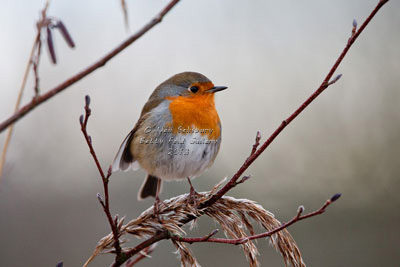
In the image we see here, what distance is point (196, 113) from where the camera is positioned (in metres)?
2.24

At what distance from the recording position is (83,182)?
468cm

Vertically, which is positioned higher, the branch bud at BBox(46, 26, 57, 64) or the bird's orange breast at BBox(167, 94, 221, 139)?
the branch bud at BBox(46, 26, 57, 64)

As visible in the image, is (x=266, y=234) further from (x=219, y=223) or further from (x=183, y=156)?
(x=183, y=156)

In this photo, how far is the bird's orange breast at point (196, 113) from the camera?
2207mm

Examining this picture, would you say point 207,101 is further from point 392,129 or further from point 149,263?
point 392,129

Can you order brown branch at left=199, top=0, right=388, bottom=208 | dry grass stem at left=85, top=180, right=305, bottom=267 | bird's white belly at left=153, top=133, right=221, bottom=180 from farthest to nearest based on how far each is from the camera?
bird's white belly at left=153, top=133, right=221, bottom=180 → dry grass stem at left=85, top=180, right=305, bottom=267 → brown branch at left=199, top=0, right=388, bottom=208

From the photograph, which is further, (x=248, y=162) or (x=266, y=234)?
(x=248, y=162)

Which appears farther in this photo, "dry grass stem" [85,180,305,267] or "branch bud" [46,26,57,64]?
"dry grass stem" [85,180,305,267]

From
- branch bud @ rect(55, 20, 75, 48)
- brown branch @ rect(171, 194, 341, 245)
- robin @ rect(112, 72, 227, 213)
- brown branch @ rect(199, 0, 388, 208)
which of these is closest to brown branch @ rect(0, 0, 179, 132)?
branch bud @ rect(55, 20, 75, 48)

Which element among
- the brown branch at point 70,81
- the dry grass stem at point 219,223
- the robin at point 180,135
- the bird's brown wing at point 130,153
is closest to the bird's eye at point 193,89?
the robin at point 180,135

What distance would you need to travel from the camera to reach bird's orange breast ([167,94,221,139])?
86.9 inches

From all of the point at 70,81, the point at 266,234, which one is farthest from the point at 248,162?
the point at 70,81

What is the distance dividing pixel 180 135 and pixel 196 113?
5.4 inches

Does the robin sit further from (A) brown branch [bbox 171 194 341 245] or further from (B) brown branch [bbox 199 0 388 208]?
(A) brown branch [bbox 171 194 341 245]
